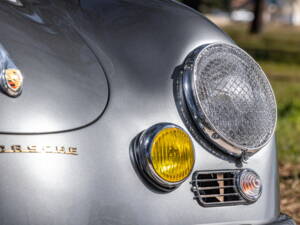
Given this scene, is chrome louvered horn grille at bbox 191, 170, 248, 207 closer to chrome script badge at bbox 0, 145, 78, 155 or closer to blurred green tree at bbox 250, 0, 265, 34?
chrome script badge at bbox 0, 145, 78, 155

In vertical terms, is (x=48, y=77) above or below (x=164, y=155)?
above

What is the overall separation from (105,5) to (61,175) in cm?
65

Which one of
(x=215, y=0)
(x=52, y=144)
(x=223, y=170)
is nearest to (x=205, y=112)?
(x=223, y=170)

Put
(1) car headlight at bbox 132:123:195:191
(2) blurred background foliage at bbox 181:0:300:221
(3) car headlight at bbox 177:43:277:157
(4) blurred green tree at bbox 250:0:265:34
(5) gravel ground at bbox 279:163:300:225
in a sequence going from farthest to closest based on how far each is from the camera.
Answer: (4) blurred green tree at bbox 250:0:265:34 → (2) blurred background foliage at bbox 181:0:300:221 → (5) gravel ground at bbox 279:163:300:225 → (3) car headlight at bbox 177:43:277:157 → (1) car headlight at bbox 132:123:195:191

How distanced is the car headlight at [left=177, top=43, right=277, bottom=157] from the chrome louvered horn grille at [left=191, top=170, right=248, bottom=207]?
7cm

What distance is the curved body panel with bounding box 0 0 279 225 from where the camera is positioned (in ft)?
4.80

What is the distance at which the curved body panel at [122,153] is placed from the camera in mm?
1462

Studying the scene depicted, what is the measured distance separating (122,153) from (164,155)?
0.10m

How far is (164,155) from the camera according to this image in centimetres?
162

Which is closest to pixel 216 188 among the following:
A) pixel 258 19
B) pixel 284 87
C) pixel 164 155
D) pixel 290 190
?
pixel 164 155

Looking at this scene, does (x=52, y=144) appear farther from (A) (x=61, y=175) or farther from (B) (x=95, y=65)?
(B) (x=95, y=65)

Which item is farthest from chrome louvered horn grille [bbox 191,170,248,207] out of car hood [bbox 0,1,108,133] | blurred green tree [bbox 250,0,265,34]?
blurred green tree [bbox 250,0,265,34]

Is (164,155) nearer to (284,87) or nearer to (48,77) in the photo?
(48,77)

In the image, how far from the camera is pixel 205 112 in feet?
5.62
